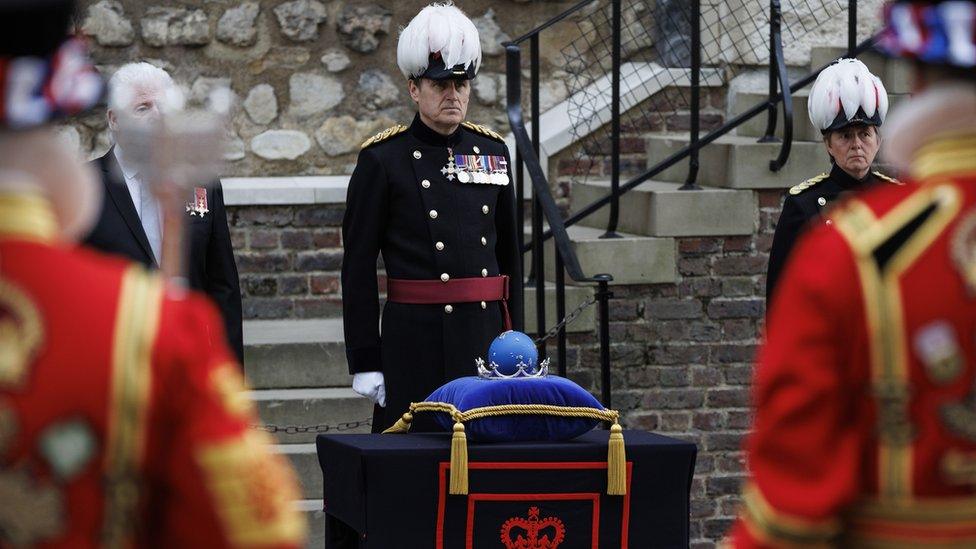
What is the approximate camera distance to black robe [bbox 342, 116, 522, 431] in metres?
5.37

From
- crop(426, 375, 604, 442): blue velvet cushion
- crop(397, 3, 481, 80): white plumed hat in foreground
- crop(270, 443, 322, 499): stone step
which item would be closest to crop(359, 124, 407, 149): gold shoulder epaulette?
crop(397, 3, 481, 80): white plumed hat in foreground

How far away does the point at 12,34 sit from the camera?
2.03m

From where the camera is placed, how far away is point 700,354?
7.03 meters

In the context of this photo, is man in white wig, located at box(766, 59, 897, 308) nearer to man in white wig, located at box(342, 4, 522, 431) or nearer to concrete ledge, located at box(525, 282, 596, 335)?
man in white wig, located at box(342, 4, 522, 431)

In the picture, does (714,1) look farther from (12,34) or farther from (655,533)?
(12,34)

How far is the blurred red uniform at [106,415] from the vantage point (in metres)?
2.01

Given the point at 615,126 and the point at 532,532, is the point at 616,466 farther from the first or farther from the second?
the point at 615,126

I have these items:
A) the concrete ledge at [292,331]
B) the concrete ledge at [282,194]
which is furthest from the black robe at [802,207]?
the concrete ledge at [282,194]

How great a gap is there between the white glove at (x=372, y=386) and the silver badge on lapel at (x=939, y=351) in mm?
3144

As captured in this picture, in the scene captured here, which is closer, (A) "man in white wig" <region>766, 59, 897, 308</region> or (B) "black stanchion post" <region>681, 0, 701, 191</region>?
(A) "man in white wig" <region>766, 59, 897, 308</region>

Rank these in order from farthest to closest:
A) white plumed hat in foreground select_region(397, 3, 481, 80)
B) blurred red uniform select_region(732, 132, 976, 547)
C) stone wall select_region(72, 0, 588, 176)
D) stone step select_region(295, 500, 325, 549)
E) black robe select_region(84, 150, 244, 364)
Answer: stone wall select_region(72, 0, 588, 176), stone step select_region(295, 500, 325, 549), white plumed hat in foreground select_region(397, 3, 481, 80), black robe select_region(84, 150, 244, 364), blurred red uniform select_region(732, 132, 976, 547)

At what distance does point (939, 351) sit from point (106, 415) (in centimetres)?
110

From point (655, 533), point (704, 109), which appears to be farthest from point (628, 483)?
point (704, 109)

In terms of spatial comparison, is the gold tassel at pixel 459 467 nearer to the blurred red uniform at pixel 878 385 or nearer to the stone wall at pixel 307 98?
the blurred red uniform at pixel 878 385
